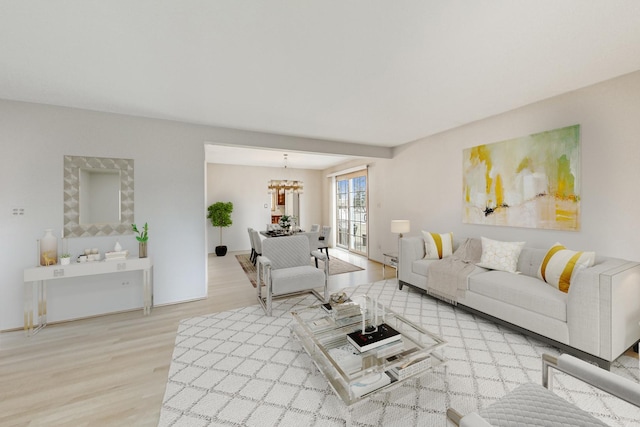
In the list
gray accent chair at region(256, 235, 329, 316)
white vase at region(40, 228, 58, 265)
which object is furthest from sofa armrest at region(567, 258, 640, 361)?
white vase at region(40, 228, 58, 265)

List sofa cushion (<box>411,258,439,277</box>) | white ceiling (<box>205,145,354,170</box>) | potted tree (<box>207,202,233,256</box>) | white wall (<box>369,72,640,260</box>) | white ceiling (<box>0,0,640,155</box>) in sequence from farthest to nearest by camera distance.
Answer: potted tree (<box>207,202,233,256</box>), white ceiling (<box>205,145,354,170</box>), sofa cushion (<box>411,258,439,277</box>), white wall (<box>369,72,640,260</box>), white ceiling (<box>0,0,640,155</box>)

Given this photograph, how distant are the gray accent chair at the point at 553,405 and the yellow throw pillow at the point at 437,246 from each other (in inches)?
105

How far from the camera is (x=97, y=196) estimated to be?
129 inches

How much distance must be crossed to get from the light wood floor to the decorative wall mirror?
1178mm

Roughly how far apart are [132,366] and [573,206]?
15.9 ft

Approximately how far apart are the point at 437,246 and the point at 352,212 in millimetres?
3682

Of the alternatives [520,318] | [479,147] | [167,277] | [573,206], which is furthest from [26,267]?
[573,206]

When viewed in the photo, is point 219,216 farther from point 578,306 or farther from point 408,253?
point 578,306

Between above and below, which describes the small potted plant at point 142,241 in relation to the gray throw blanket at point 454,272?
above

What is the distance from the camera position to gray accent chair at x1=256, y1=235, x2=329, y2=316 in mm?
3141

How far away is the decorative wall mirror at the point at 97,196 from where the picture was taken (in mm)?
3154

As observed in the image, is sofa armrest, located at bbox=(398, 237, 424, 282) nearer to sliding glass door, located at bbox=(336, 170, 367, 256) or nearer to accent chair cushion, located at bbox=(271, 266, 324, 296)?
accent chair cushion, located at bbox=(271, 266, 324, 296)

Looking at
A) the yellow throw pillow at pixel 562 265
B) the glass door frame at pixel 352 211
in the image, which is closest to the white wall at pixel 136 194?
the glass door frame at pixel 352 211

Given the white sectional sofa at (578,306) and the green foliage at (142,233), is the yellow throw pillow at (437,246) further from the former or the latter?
the green foliage at (142,233)
